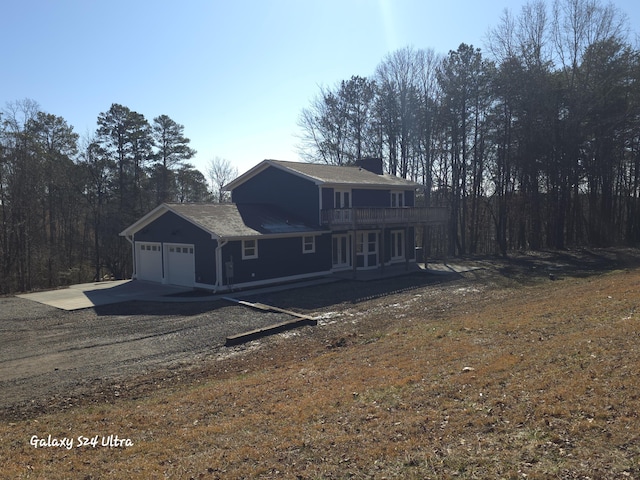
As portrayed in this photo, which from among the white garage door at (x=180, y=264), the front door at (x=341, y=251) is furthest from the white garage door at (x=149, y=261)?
the front door at (x=341, y=251)

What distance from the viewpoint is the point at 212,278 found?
2128 cm

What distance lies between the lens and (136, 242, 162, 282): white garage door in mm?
24109

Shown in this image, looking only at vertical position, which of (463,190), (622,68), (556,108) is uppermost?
(622,68)

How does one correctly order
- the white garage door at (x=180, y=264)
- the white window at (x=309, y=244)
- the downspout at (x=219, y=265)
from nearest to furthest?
1. the downspout at (x=219, y=265)
2. the white garage door at (x=180, y=264)
3. the white window at (x=309, y=244)

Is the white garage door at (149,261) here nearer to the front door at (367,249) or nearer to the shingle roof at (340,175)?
the shingle roof at (340,175)

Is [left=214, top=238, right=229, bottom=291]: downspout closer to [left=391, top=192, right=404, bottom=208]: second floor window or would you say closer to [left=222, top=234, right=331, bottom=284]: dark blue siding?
[left=222, top=234, right=331, bottom=284]: dark blue siding

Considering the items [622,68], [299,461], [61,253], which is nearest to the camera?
[299,461]

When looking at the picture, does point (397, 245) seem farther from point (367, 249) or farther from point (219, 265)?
point (219, 265)

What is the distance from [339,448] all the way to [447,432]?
1.28 meters

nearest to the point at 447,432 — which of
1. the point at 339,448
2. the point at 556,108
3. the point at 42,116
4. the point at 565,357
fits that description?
the point at 339,448

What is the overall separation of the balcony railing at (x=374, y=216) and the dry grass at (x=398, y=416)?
1423 centimetres

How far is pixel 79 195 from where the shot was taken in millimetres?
37875

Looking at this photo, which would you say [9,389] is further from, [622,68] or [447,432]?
[622,68]

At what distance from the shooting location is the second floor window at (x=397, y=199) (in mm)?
30469
